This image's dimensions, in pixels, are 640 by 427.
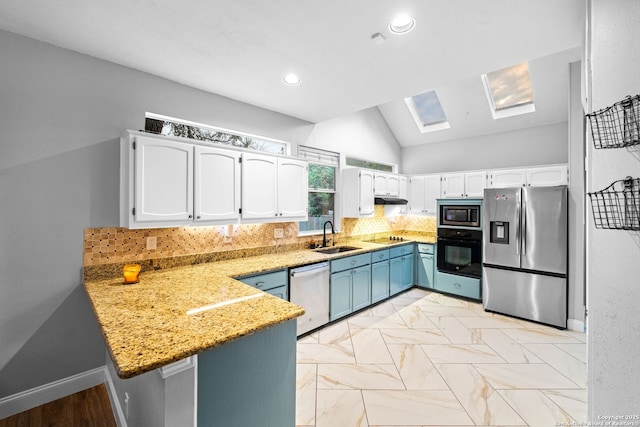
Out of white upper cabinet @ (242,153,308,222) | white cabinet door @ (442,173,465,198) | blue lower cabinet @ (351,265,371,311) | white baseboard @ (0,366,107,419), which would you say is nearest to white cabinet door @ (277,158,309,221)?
white upper cabinet @ (242,153,308,222)

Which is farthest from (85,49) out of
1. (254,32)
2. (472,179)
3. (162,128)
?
(472,179)

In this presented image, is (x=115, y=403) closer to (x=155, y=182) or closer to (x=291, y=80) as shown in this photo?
(x=155, y=182)

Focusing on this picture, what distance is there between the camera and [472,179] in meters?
4.75

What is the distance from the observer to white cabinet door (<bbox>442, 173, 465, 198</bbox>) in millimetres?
4871

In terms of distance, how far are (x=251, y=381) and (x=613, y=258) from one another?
1.75m

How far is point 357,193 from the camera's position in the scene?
437cm

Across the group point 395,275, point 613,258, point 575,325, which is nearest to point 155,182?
point 613,258

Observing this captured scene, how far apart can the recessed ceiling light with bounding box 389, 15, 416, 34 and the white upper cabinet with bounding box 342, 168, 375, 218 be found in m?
2.50

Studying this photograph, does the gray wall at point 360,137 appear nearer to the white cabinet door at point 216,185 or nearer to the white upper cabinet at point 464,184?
the white upper cabinet at point 464,184

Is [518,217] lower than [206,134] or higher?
lower

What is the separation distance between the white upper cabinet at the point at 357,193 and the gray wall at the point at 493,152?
1.90 m

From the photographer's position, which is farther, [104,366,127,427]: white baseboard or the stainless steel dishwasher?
the stainless steel dishwasher

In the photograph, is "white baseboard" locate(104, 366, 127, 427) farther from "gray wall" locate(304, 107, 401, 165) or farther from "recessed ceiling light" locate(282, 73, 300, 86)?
"gray wall" locate(304, 107, 401, 165)

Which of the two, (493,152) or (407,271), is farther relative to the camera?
(493,152)
